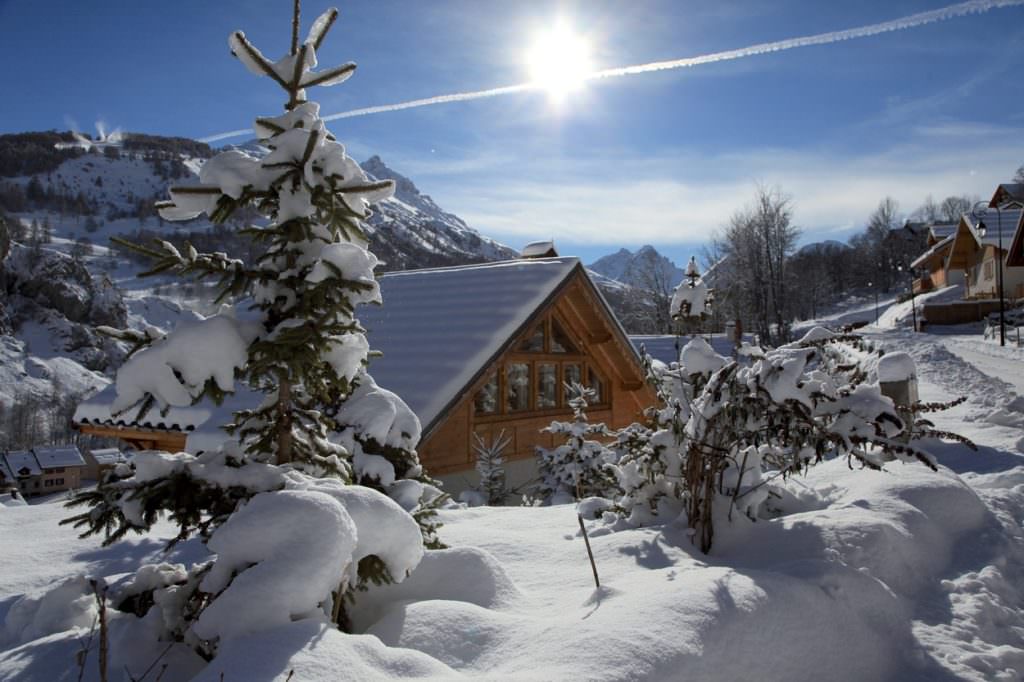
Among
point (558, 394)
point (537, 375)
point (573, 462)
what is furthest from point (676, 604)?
point (558, 394)

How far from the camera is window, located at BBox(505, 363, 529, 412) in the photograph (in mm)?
11758

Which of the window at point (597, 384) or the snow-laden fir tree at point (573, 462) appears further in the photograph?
the window at point (597, 384)

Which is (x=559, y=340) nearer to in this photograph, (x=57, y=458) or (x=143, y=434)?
(x=143, y=434)

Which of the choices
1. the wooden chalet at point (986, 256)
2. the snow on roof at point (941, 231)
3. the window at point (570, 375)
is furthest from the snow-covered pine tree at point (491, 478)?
the snow on roof at point (941, 231)

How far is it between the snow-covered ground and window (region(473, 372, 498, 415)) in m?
5.22

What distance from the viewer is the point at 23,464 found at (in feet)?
161

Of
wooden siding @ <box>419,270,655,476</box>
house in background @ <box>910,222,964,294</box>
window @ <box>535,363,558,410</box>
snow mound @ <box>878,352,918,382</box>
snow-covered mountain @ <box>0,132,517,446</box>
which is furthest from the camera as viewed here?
snow-covered mountain @ <box>0,132,517,446</box>

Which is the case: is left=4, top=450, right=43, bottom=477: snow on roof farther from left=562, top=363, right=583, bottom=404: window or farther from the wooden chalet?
the wooden chalet

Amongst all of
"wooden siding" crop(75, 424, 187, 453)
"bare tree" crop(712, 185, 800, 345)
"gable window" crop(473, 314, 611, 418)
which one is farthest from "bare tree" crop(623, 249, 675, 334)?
"wooden siding" crop(75, 424, 187, 453)

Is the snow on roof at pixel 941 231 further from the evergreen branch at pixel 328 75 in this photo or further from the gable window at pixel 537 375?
the evergreen branch at pixel 328 75

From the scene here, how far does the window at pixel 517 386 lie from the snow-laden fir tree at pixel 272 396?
8236 mm

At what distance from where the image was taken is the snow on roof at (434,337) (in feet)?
30.4

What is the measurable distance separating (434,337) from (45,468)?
178 feet

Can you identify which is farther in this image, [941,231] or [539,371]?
[941,231]
